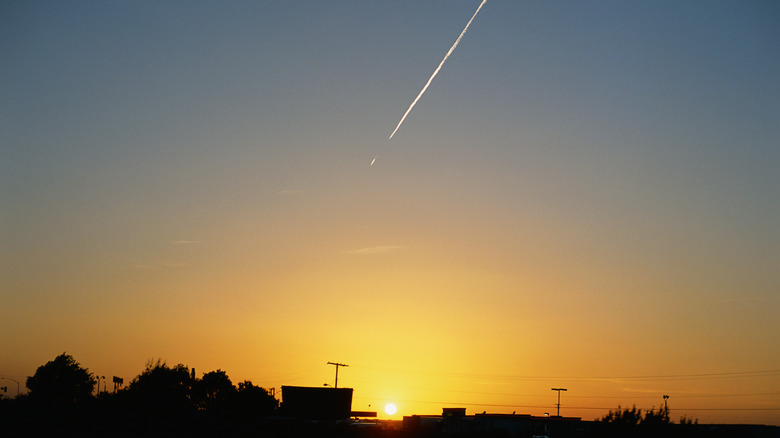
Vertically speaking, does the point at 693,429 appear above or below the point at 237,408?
above

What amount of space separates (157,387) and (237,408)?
23.7m

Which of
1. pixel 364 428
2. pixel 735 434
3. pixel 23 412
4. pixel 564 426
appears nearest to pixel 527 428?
pixel 564 426

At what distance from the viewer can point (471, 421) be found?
4882 inches

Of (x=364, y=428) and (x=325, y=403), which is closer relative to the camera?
(x=364, y=428)

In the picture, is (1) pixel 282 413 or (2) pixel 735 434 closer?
(2) pixel 735 434

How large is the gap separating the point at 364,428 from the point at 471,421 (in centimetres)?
2916

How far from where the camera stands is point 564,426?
112688mm

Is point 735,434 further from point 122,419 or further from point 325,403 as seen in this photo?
point 325,403

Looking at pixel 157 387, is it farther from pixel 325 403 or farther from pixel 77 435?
pixel 77 435

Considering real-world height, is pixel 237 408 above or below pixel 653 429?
below

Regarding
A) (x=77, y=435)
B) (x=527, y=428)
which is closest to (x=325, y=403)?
(x=527, y=428)

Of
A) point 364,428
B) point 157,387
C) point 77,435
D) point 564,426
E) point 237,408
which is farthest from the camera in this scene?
point 237,408

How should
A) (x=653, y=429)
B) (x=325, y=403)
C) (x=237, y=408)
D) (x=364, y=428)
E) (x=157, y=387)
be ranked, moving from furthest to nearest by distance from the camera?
(x=237, y=408) < (x=157, y=387) < (x=325, y=403) < (x=364, y=428) < (x=653, y=429)

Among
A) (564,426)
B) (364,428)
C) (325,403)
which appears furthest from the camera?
(325,403)
